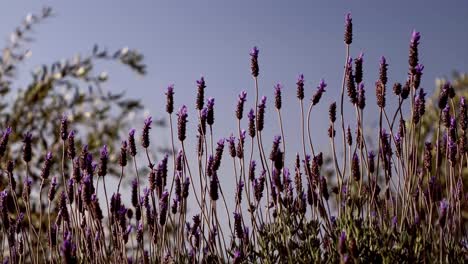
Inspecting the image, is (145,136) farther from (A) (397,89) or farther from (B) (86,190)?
(A) (397,89)

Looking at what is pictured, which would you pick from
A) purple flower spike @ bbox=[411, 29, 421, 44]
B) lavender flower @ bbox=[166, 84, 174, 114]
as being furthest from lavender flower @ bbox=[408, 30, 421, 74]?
lavender flower @ bbox=[166, 84, 174, 114]

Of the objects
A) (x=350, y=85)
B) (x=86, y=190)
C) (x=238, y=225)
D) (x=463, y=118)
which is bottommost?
(x=238, y=225)

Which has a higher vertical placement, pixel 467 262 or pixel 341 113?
pixel 341 113

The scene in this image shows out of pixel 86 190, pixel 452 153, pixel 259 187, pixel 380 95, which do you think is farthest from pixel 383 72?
pixel 86 190

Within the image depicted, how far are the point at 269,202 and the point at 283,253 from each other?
485 mm

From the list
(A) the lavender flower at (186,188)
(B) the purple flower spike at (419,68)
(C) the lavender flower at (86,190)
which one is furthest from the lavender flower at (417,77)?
(C) the lavender flower at (86,190)

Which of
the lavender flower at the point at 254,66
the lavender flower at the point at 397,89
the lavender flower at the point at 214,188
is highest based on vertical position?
the lavender flower at the point at 254,66

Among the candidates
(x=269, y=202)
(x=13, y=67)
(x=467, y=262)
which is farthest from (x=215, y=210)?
Answer: (x=13, y=67)

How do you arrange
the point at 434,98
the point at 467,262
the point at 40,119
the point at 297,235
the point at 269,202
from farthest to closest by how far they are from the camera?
1. the point at 434,98
2. the point at 40,119
3. the point at 269,202
4. the point at 297,235
5. the point at 467,262

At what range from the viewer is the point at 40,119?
19.1ft

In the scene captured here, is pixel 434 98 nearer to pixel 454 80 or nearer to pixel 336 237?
pixel 454 80

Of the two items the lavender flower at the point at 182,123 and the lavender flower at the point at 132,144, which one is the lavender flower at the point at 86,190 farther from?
the lavender flower at the point at 182,123

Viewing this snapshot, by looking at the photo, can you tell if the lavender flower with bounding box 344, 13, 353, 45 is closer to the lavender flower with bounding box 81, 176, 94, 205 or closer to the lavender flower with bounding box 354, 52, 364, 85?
the lavender flower with bounding box 354, 52, 364, 85

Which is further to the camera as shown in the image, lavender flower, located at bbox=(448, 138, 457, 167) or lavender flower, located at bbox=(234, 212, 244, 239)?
lavender flower, located at bbox=(234, 212, 244, 239)
